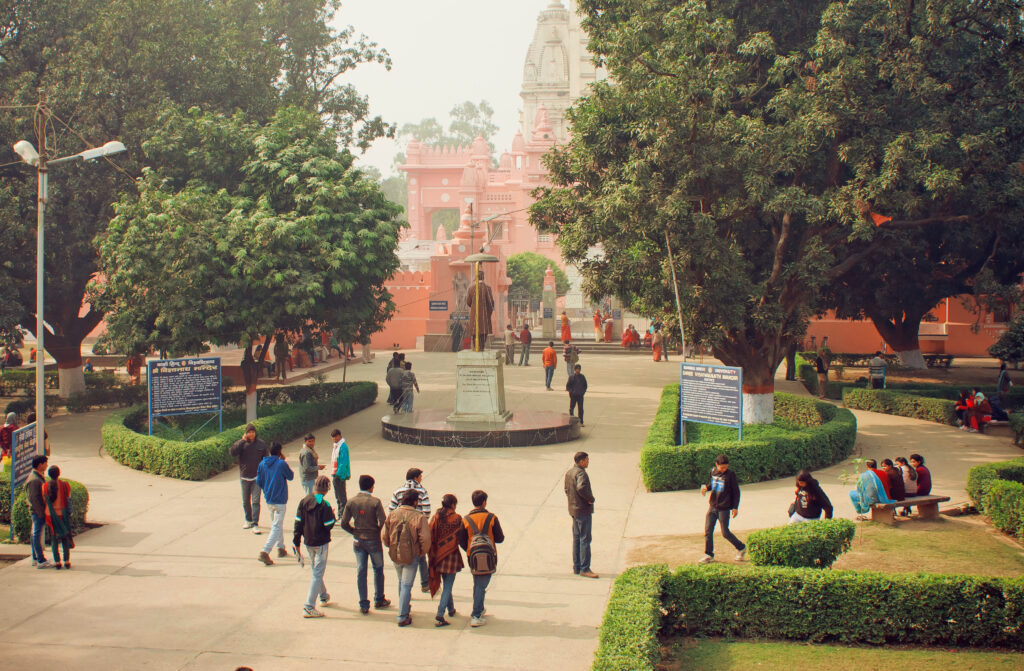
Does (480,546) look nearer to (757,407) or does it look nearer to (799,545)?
(799,545)

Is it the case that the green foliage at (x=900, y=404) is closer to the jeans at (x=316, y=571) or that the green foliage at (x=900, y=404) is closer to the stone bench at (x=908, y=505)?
the stone bench at (x=908, y=505)

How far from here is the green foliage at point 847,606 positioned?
770 centimetres

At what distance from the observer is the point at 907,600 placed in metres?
7.77

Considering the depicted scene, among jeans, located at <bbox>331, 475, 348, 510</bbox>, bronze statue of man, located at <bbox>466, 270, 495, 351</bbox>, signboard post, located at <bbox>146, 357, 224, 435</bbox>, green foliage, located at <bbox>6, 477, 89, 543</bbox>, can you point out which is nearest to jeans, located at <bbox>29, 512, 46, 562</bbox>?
green foliage, located at <bbox>6, 477, 89, 543</bbox>

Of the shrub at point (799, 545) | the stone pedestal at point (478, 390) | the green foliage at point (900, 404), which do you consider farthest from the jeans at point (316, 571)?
the green foliage at point (900, 404)

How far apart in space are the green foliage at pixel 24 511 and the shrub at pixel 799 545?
25.2 ft

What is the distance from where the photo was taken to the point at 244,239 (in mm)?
17031

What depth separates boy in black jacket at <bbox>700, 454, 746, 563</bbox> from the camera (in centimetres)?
970

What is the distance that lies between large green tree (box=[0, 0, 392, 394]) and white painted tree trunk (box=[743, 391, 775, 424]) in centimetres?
1390

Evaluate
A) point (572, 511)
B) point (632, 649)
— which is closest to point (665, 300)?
point (572, 511)

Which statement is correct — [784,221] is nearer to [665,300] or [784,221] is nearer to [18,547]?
[665,300]

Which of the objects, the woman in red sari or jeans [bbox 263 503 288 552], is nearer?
the woman in red sari

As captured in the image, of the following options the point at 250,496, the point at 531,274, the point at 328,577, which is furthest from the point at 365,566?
the point at 531,274

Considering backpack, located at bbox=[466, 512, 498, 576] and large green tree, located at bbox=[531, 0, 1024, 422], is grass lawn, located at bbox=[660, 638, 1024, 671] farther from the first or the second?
large green tree, located at bbox=[531, 0, 1024, 422]
